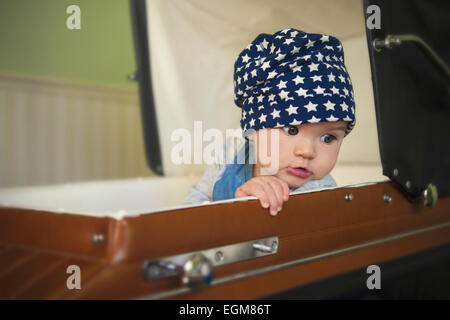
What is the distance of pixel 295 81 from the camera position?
0.65 meters

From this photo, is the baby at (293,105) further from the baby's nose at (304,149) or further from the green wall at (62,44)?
the green wall at (62,44)

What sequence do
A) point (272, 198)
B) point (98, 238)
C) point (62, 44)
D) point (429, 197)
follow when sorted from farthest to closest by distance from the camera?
point (62, 44) → point (429, 197) → point (272, 198) → point (98, 238)

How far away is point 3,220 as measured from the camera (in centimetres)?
58

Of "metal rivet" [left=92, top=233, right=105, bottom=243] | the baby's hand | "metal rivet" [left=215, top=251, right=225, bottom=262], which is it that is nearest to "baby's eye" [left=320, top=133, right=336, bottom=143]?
the baby's hand

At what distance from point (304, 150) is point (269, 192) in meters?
0.13

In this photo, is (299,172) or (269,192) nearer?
(269,192)

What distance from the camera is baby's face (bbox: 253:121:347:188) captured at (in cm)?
67

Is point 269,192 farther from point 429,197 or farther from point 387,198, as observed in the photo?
point 429,197

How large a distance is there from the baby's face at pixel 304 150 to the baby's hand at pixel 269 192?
8 centimetres

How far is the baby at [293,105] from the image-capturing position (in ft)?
2.13

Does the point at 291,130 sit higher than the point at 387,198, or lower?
higher

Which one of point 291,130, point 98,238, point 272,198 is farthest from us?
point 291,130

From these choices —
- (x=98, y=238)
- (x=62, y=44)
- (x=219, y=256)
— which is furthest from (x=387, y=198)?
(x=62, y=44)

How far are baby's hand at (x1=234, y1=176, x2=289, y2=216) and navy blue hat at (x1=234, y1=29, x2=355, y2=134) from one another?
0.10 m
